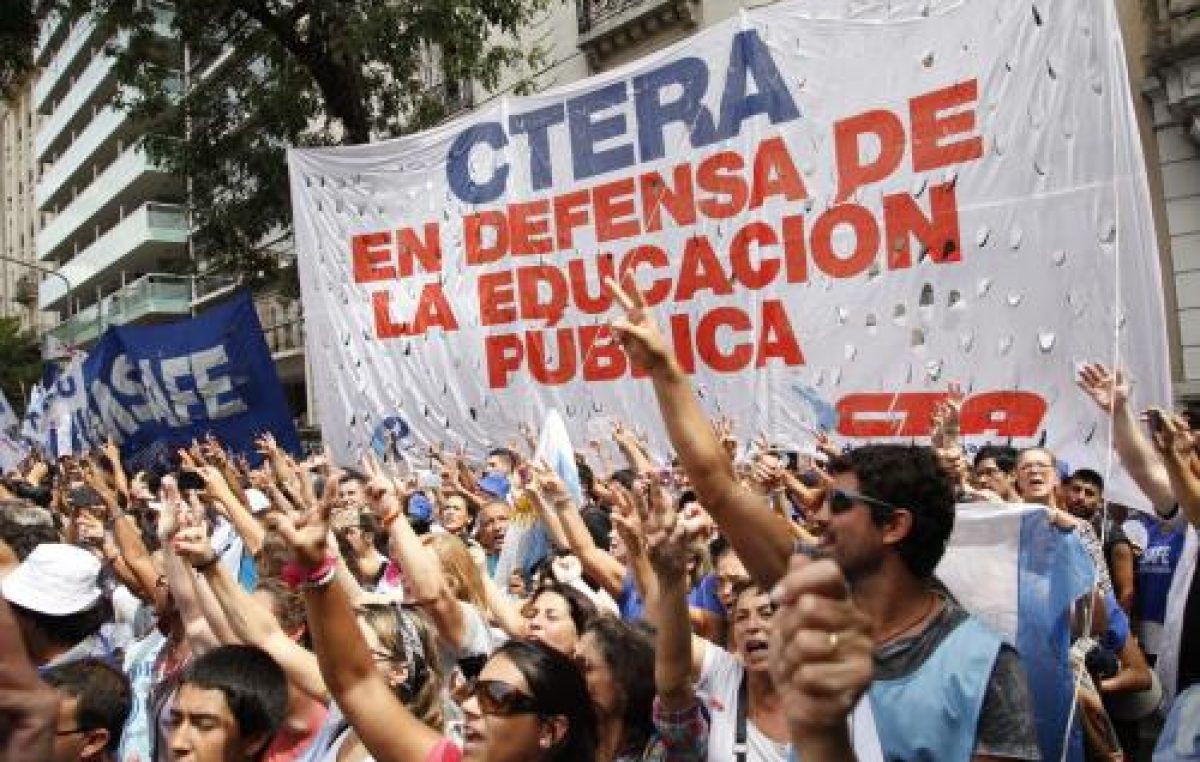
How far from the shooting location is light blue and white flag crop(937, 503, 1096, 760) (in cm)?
256

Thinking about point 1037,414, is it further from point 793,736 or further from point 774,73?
point 793,736

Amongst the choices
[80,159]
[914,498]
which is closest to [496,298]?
[914,498]

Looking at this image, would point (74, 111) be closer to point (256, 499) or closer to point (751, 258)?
point (256, 499)

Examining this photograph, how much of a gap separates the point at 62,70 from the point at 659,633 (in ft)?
159

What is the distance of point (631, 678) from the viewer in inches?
96.6

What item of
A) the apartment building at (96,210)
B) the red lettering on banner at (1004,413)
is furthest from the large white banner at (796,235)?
the apartment building at (96,210)

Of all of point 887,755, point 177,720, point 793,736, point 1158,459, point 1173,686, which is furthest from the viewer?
point 1158,459

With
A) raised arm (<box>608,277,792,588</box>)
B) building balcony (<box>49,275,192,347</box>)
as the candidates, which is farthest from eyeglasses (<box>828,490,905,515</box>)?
building balcony (<box>49,275,192,347</box>)

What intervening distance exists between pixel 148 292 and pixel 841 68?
3205cm

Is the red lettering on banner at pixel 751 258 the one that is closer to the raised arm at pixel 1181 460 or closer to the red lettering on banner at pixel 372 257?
the raised arm at pixel 1181 460

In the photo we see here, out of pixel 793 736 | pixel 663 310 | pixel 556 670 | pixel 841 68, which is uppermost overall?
pixel 841 68

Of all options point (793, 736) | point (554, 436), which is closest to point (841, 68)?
point (554, 436)

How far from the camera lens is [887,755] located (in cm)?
197

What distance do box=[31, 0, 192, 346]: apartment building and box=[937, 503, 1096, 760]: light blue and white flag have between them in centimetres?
2860
